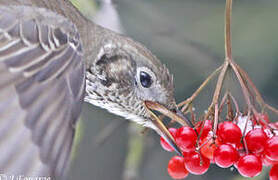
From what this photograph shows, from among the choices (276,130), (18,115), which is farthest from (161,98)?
(18,115)

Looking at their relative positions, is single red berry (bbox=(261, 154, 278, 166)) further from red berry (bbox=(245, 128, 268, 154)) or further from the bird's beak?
the bird's beak

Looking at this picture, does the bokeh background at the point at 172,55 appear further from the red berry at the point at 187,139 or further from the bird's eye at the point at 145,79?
the red berry at the point at 187,139

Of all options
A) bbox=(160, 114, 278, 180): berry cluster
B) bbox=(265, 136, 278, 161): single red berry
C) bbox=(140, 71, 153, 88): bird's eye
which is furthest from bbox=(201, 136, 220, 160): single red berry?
bbox=(140, 71, 153, 88): bird's eye

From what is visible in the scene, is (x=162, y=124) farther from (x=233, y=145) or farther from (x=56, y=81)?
(x=56, y=81)

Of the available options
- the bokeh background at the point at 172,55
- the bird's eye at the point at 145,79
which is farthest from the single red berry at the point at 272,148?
the bokeh background at the point at 172,55

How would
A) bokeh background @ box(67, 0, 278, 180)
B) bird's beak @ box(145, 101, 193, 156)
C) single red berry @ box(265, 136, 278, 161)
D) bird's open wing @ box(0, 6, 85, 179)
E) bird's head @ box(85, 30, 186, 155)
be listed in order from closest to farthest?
bird's open wing @ box(0, 6, 85, 179)
single red berry @ box(265, 136, 278, 161)
bird's beak @ box(145, 101, 193, 156)
bird's head @ box(85, 30, 186, 155)
bokeh background @ box(67, 0, 278, 180)

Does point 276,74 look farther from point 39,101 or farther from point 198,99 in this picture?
point 39,101

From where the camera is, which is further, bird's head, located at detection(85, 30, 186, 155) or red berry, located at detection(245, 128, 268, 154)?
bird's head, located at detection(85, 30, 186, 155)
